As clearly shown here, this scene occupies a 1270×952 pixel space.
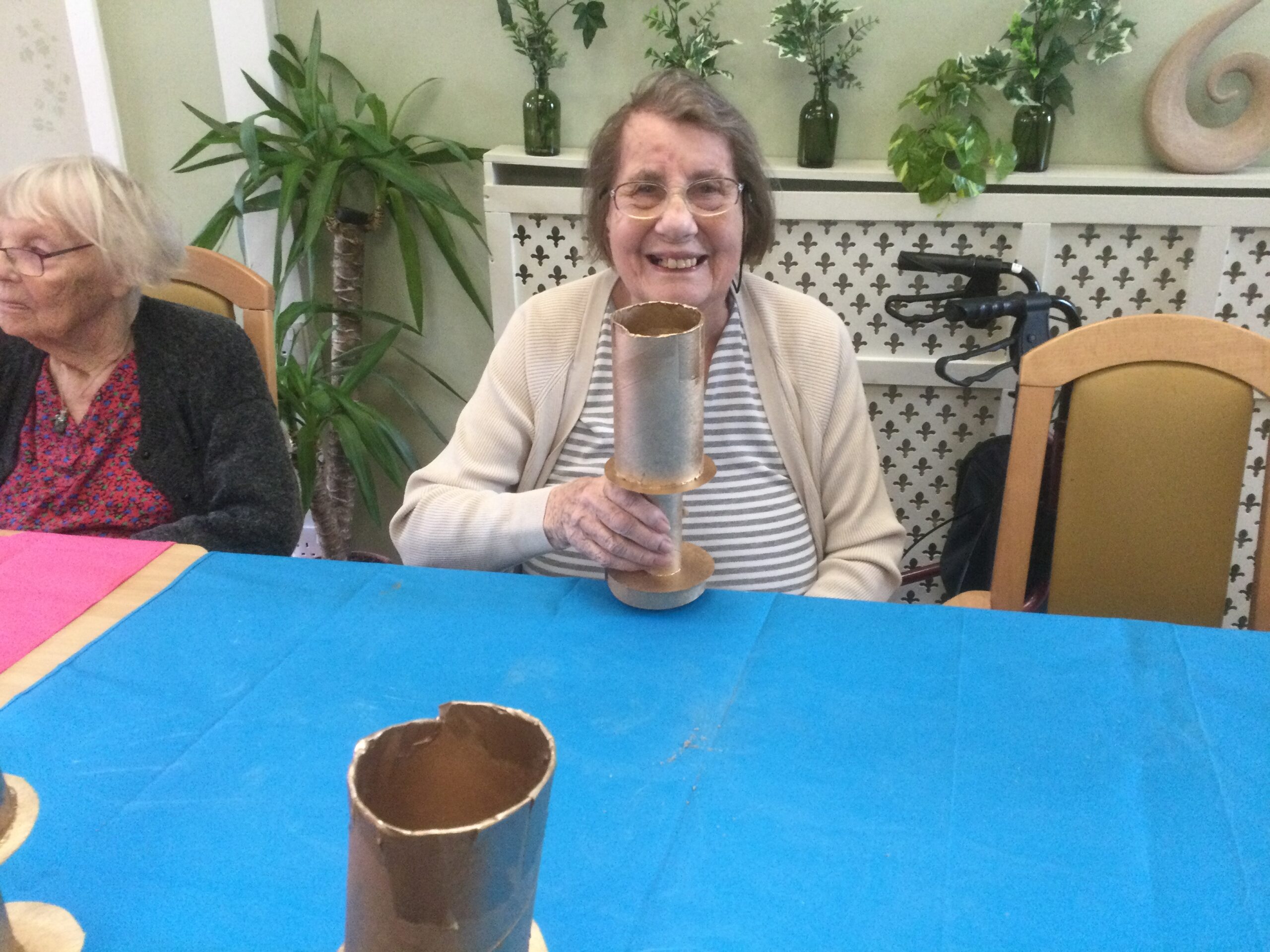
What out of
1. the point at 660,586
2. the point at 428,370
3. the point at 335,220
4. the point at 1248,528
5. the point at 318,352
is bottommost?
the point at 1248,528

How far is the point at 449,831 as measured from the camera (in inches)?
17.9

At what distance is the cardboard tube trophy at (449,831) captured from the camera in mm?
463

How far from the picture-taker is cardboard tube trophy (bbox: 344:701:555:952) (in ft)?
1.52

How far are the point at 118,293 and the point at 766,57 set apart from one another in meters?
1.69

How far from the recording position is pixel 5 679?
3.59 ft

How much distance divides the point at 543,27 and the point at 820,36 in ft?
2.27

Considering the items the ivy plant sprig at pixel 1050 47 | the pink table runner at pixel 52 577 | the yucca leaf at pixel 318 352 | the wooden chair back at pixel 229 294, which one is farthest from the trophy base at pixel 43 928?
the ivy plant sprig at pixel 1050 47

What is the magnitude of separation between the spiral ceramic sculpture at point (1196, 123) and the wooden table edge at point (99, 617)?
7.46 feet

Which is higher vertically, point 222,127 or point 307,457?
point 222,127

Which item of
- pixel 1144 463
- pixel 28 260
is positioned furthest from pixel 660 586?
pixel 28 260

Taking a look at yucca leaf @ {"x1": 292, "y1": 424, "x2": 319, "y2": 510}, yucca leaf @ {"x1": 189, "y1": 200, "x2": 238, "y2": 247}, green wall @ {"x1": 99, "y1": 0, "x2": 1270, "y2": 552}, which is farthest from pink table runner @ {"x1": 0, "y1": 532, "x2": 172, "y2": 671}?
green wall @ {"x1": 99, "y1": 0, "x2": 1270, "y2": 552}

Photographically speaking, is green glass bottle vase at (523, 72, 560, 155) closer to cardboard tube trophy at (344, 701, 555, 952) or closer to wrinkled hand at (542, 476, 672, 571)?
wrinkled hand at (542, 476, 672, 571)

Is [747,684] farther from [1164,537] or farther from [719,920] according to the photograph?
[1164,537]

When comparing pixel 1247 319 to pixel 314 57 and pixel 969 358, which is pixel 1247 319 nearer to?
pixel 969 358
